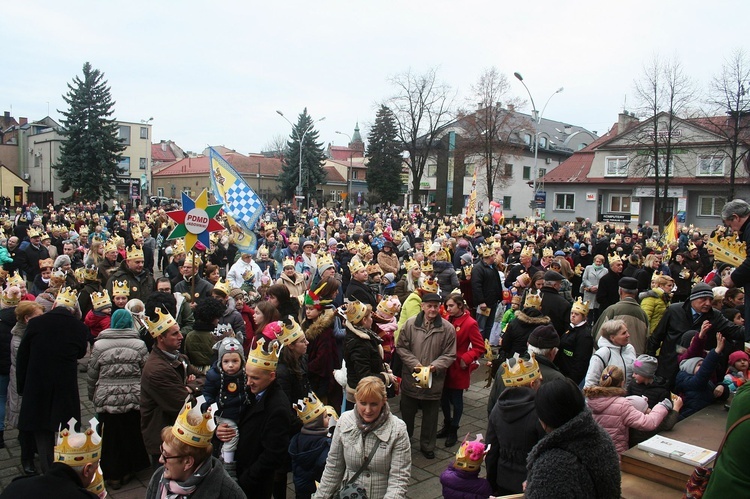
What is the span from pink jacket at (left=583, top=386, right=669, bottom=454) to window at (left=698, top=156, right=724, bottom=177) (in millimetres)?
42746

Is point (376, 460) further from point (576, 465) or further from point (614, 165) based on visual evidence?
point (614, 165)

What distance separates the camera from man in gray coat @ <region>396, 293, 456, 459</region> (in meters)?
6.07

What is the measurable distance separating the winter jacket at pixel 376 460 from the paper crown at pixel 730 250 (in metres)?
3.27

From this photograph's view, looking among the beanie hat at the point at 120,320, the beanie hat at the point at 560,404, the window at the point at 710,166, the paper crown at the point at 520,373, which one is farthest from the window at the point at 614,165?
the beanie hat at the point at 560,404

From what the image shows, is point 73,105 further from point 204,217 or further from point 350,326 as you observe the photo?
point 350,326

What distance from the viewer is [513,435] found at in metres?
3.96

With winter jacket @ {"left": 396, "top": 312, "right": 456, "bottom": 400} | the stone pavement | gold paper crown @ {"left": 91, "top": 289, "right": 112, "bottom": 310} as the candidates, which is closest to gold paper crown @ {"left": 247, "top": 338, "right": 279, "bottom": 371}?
the stone pavement

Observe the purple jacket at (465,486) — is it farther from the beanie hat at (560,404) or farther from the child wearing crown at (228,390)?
the child wearing crown at (228,390)

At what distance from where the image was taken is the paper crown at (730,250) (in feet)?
16.1

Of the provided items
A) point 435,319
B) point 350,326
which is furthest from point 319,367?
point 435,319

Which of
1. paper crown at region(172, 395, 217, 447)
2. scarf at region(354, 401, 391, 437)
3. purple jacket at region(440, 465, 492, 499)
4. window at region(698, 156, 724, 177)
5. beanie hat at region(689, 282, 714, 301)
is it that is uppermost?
window at region(698, 156, 724, 177)

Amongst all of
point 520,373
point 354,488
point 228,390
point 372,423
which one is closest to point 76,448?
point 228,390

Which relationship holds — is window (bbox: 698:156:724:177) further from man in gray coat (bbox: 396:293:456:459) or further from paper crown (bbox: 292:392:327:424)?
paper crown (bbox: 292:392:327:424)

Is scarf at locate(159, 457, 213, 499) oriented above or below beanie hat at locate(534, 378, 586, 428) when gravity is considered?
below
